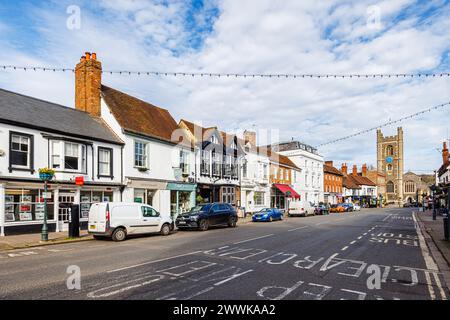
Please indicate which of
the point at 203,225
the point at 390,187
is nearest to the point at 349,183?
the point at 390,187

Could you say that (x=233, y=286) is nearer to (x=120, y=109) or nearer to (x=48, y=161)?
(x=48, y=161)

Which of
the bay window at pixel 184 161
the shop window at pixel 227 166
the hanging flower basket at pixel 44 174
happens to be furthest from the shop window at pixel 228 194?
the hanging flower basket at pixel 44 174

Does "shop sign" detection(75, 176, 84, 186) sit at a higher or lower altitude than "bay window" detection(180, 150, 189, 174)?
lower

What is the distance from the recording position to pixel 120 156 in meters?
21.8

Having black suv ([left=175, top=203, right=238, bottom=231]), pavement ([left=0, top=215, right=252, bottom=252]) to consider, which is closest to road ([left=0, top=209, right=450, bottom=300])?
pavement ([left=0, top=215, right=252, bottom=252])

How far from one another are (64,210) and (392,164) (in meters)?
108

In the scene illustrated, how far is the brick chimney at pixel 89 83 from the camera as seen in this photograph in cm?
2278

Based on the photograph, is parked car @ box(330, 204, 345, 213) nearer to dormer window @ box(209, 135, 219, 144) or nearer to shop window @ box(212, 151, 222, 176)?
shop window @ box(212, 151, 222, 176)

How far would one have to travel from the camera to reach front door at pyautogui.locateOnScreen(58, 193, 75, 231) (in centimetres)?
1816

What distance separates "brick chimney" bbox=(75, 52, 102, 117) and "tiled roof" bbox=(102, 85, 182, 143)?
0.77 metres

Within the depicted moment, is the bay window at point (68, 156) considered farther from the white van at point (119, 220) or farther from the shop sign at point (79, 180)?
the white van at point (119, 220)

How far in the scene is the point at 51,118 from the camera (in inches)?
752

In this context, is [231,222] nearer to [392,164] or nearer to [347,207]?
[347,207]
